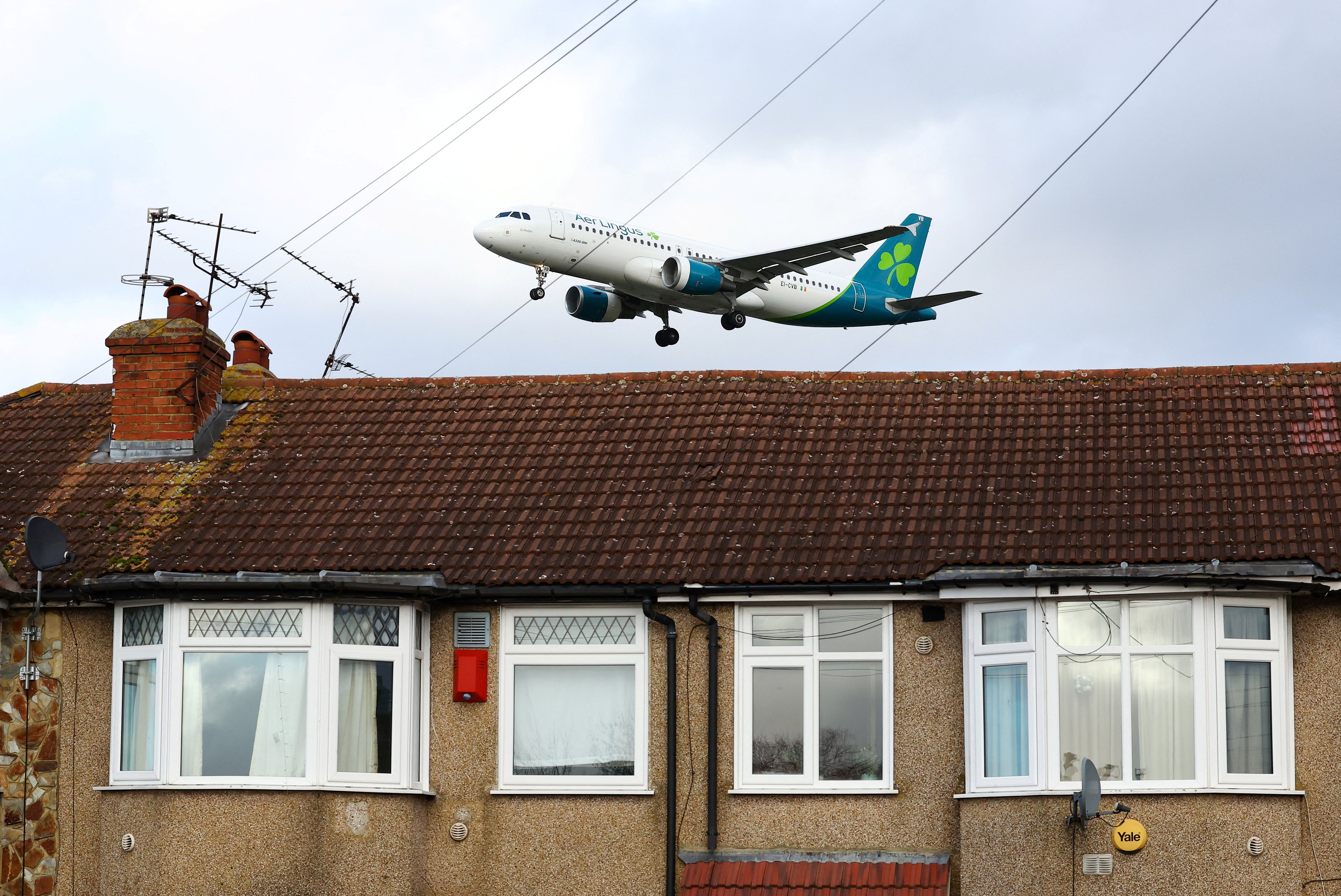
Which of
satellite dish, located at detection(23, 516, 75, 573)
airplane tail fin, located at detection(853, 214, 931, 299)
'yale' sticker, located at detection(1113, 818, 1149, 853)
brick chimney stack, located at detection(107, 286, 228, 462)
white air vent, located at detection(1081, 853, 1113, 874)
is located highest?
airplane tail fin, located at detection(853, 214, 931, 299)

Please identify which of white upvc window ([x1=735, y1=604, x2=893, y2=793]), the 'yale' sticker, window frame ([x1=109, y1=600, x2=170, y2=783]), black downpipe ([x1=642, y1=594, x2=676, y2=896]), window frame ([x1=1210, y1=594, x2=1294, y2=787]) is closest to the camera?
the 'yale' sticker

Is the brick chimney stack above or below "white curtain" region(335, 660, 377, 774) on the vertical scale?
above

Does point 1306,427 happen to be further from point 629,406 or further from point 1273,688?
point 629,406

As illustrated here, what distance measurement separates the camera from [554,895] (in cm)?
1388

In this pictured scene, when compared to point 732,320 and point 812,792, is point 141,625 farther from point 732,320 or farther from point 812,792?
point 732,320

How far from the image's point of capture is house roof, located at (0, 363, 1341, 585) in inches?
563

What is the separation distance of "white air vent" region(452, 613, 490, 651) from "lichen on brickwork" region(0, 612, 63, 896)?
11.5ft

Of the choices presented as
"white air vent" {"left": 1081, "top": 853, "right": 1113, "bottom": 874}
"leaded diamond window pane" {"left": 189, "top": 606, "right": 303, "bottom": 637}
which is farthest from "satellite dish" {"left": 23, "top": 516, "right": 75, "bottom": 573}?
"white air vent" {"left": 1081, "top": 853, "right": 1113, "bottom": 874}

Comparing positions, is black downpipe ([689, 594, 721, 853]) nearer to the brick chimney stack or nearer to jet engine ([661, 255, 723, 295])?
the brick chimney stack

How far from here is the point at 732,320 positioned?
99.4 feet

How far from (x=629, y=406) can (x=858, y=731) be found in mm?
4445

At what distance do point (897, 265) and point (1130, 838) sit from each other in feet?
81.2

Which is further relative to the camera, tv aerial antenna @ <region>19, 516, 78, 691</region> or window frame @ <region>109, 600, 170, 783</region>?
tv aerial antenna @ <region>19, 516, 78, 691</region>

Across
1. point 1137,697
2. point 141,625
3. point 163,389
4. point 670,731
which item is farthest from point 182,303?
point 1137,697
